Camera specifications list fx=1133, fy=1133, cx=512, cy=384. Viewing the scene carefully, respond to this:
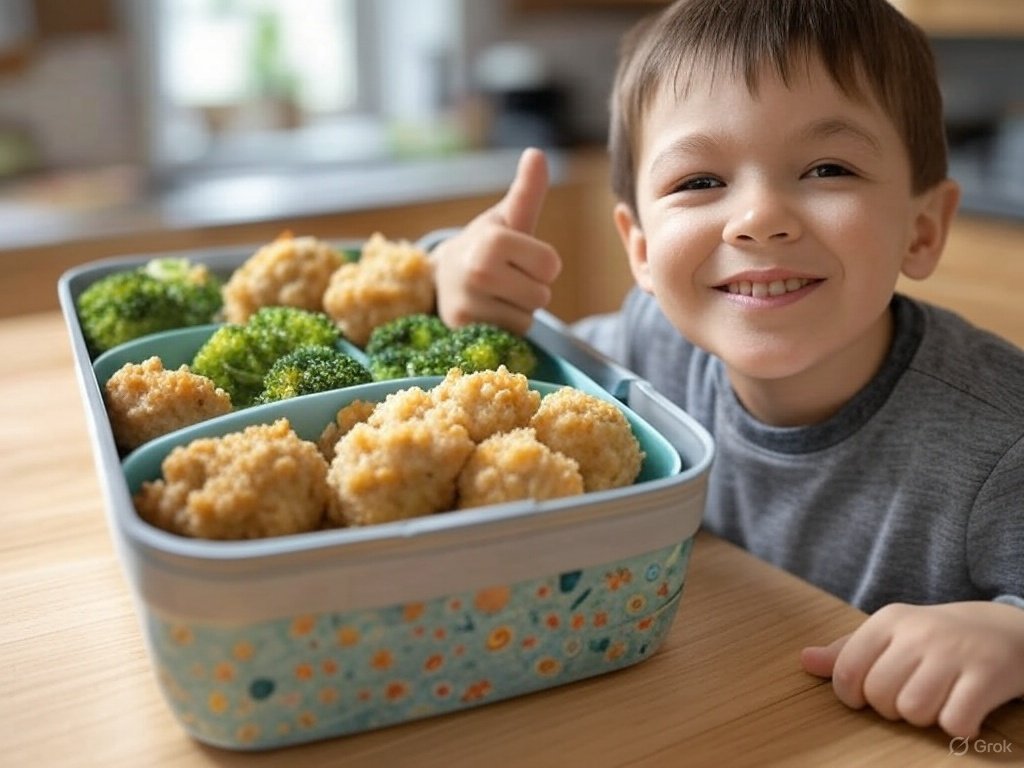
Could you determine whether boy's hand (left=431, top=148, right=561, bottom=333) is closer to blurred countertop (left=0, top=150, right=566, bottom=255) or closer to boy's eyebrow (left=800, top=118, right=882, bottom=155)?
boy's eyebrow (left=800, top=118, right=882, bottom=155)

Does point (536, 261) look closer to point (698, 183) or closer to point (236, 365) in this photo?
point (698, 183)

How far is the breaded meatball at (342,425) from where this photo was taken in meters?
0.83

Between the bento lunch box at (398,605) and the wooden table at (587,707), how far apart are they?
0.06ft

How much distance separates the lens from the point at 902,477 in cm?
112

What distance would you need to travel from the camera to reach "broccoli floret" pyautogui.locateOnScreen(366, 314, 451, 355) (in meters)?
1.08

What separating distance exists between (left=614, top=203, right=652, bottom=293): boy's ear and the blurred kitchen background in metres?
1.69

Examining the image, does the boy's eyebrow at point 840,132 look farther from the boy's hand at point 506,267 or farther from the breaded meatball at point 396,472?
the breaded meatball at point 396,472

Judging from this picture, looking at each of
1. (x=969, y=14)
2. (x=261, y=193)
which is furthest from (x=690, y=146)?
(x=261, y=193)

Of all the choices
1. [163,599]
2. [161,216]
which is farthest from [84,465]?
[161,216]

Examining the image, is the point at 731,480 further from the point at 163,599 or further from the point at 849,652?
the point at 163,599

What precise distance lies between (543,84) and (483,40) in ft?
0.88

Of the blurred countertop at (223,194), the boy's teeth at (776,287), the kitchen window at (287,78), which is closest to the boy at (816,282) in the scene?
the boy's teeth at (776,287)

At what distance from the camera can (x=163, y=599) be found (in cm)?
64

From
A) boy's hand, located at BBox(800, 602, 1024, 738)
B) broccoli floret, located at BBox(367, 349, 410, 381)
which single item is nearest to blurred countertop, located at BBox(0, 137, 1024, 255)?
broccoli floret, located at BBox(367, 349, 410, 381)
